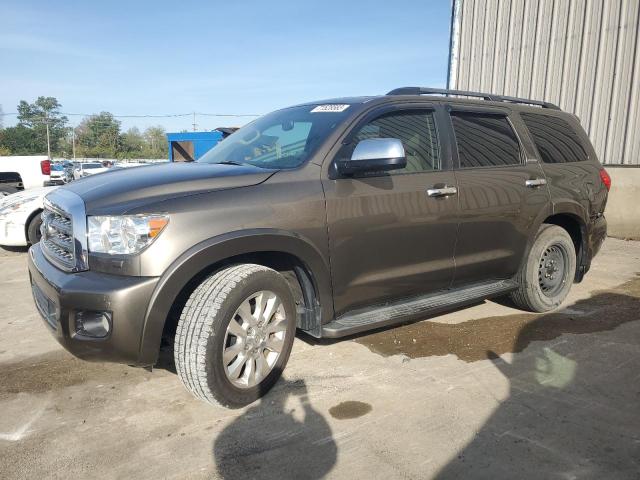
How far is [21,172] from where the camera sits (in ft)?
38.8

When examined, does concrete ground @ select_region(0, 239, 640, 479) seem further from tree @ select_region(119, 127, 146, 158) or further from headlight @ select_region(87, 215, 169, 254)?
tree @ select_region(119, 127, 146, 158)

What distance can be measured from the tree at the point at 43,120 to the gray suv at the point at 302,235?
88587mm

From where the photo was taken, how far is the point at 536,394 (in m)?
2.99

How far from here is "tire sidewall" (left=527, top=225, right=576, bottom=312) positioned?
434cm

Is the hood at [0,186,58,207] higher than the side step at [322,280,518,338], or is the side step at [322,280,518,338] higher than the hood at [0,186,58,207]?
the hood at [0,186,58,207]

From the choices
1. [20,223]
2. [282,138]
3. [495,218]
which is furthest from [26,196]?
[495,218]

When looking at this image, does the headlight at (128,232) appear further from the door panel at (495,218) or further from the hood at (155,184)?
the door panel at (495,218)

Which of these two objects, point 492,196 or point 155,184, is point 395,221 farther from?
point 155,184

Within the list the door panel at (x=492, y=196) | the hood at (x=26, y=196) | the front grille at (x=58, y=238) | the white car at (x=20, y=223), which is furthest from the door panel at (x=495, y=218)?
the hood at (x=26, y=196)

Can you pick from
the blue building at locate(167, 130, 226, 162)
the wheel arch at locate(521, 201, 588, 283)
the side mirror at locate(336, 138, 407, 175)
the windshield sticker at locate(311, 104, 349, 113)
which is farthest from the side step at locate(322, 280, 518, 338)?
the blue building at locate(167, 130, 226, 162)

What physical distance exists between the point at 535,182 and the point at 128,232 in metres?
3.28

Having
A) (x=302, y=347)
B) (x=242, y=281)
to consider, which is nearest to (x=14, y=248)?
(x=302, y=347)

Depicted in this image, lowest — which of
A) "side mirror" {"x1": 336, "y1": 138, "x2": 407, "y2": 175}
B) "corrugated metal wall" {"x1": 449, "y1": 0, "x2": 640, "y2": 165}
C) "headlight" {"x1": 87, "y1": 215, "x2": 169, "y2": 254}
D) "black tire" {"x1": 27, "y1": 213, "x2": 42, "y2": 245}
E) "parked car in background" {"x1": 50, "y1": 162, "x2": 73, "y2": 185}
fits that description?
"black tire" {"x1": 27, "y1": 213, "x2": 42, "y2": 245}

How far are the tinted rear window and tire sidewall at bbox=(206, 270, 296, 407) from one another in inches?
110
